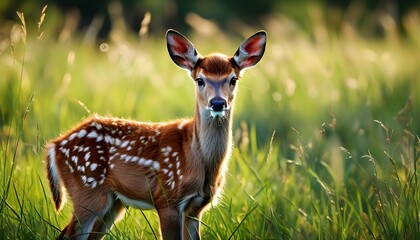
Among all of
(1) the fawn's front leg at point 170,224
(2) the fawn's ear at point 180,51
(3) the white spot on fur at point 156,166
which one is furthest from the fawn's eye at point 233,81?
(1) the fawn's front leg at point 170,224

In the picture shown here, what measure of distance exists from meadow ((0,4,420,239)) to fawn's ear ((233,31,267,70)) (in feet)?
2.14

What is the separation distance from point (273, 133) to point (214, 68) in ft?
2.75

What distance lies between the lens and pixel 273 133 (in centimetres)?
486

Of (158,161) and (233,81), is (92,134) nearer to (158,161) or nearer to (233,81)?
(158,161)

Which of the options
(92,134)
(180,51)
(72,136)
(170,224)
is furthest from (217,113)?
(72,136)

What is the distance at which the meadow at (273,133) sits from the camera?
4.97 m

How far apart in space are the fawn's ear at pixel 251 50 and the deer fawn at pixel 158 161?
0.05 ft

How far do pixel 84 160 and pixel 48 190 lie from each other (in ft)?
1.80

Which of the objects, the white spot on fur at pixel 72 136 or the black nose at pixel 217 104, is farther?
the white spot on fur at pixel 72 136

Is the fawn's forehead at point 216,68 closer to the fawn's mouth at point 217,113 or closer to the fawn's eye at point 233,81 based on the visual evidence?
the fawn's eye at point 233,81

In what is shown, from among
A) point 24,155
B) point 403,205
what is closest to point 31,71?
point 24,155

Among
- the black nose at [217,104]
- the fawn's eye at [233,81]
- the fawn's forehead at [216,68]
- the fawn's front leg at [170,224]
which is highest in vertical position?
the fawn's forehead at [216,68]

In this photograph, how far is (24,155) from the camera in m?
6.45

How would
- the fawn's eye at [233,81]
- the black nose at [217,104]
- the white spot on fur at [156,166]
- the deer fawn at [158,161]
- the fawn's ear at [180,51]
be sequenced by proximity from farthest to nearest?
the fawn's ear at [180,51], the fawn's eye at [233,81], the white spot on fur at [156,166], the deer fawn at [158,161], the black nose at [217,104]
